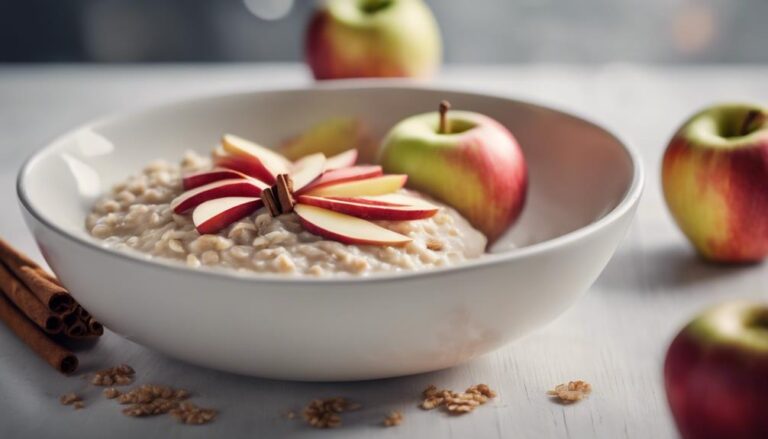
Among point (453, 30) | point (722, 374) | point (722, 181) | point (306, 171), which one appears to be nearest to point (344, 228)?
point (306, 171)

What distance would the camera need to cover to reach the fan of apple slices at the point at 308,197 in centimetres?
96

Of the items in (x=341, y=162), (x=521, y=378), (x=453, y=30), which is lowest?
(x=453, y=30)

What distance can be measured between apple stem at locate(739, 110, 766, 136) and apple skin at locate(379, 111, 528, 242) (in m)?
0.28

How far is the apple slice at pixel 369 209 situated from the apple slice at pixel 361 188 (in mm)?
31

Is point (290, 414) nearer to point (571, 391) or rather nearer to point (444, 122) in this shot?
point (571, 391)

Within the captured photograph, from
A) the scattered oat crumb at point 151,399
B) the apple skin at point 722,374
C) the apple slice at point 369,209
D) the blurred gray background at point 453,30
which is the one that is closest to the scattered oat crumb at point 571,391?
the apple skin at point 722,374

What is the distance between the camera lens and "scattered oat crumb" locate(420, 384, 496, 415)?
858mm

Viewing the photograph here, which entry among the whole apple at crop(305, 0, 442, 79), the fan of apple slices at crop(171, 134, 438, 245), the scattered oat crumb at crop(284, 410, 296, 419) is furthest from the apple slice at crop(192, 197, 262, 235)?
the whole apple at crop(305, 0, 442, 79)

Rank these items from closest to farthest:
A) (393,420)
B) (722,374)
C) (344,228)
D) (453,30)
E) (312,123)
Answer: (722,374), (393,420), (344,228), (312,123), (453,30)

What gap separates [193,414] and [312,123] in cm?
62

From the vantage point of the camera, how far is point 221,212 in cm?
97

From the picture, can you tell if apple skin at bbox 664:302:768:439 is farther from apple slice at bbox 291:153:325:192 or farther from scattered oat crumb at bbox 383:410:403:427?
apple slice at bbox 291:153:325:192

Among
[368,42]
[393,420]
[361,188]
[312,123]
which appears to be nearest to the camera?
[393,420]

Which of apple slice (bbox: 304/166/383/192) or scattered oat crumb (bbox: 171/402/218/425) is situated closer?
scattered oat crumb (bbox: 171/402/218/425)
